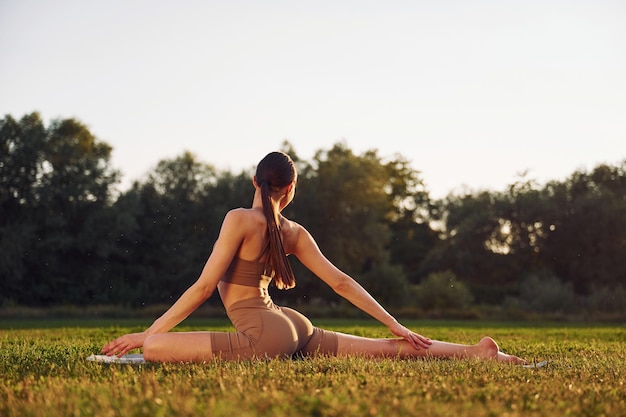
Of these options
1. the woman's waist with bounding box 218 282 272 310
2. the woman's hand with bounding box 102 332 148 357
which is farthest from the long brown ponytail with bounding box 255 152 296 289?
the woman's hand with bounding box 102 332 148 357

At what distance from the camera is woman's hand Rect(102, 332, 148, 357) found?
6.98 meters

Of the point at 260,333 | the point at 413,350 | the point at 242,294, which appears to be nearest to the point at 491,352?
the point at 413,350

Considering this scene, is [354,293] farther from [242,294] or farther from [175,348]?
[175,348]

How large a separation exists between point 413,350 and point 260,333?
152 cm

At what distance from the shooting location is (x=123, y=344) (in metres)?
7.07

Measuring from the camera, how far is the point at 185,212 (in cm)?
4909

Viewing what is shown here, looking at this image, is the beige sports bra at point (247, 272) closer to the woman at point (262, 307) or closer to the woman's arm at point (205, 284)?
the woman at point (262, 307)

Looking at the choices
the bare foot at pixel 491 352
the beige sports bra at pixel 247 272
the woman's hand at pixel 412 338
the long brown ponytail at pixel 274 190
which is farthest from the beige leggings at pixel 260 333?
the bare foot at pixel 491 352

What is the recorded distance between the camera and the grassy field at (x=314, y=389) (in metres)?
4.20

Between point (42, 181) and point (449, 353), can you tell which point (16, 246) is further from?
point (449, 353)

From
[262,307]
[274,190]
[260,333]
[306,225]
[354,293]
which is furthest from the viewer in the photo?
[306,225]

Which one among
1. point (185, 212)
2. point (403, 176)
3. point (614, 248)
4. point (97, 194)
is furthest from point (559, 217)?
point (97, 194)

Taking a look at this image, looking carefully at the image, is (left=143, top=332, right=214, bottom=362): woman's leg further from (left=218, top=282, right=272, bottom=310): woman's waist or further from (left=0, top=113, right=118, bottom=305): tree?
(left=0, top=113, right=118, bottom=305): tree

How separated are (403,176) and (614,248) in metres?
20.3
